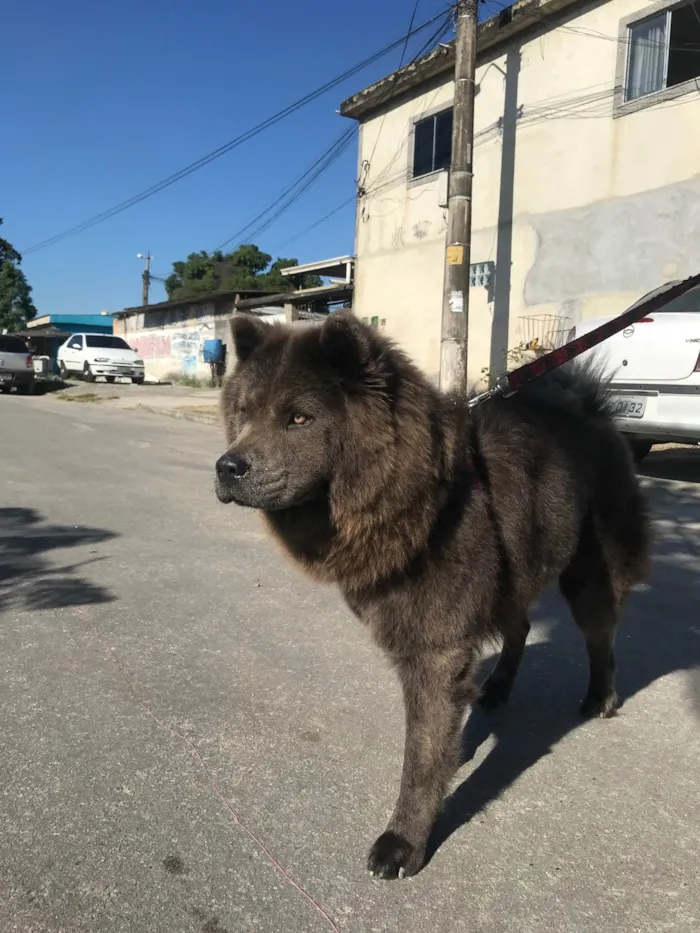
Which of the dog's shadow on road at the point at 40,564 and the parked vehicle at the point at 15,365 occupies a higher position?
the parked vehicle at the point at 15,365

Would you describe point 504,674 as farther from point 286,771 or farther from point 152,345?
point 152,345

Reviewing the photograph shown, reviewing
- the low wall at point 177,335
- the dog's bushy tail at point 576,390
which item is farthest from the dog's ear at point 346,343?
the low wall at point 177,335

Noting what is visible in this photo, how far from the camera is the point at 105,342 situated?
27.2 m

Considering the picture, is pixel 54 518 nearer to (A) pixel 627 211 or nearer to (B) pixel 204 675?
(B) pixel 204 675

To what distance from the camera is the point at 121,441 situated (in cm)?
1160

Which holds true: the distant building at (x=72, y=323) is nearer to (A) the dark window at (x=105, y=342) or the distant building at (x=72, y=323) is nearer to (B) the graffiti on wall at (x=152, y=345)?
(B) the graffiti on wall at (x=152, y=345)

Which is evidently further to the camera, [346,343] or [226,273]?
[226,273]

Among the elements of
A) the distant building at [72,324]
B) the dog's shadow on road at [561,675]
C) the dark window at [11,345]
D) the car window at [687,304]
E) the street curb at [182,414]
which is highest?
the distant building at [72,324]

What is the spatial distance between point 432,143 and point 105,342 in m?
15.9

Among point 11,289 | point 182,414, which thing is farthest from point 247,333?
point 11,289

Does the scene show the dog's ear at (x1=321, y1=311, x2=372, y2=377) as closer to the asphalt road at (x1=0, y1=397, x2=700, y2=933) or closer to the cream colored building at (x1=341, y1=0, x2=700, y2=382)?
the asphalt road at (x1=0, y1=397, x2=700, y2=933)

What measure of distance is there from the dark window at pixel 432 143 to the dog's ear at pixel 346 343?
48.8 ft

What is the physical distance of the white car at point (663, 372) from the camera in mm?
7430

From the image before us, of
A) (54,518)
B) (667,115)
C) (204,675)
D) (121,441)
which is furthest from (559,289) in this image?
(204,675)
